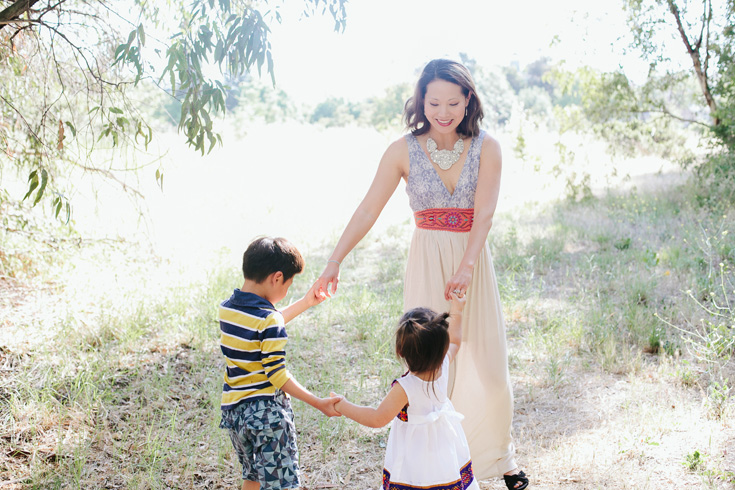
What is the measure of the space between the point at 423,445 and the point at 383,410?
0.18 metres

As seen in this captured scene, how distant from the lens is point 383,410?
2.10m

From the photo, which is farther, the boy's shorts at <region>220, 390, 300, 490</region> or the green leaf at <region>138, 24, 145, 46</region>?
the green leaf at <region>138, 24, 145, 46</region>

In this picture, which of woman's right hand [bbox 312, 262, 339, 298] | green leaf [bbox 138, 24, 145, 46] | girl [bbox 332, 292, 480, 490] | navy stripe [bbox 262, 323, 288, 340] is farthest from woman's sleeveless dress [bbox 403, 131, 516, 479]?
green leaf [bbox 138, 24, 145, 46]

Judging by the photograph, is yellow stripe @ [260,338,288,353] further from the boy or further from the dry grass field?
the dry grass field

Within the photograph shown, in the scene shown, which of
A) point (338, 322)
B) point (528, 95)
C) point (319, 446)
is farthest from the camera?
point (528, 95)

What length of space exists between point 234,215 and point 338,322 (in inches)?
168

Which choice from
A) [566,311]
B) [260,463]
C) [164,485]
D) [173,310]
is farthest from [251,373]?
[566,311]

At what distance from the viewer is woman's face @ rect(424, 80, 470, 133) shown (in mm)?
2643

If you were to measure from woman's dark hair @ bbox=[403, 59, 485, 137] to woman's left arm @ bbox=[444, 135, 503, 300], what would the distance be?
10 cm

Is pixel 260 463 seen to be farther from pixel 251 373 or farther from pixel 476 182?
pixel 476 182

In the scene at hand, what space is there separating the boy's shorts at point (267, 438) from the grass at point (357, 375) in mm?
888

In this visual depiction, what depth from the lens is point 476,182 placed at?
276 centimetres

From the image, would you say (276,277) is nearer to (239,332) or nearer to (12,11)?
(239,332)

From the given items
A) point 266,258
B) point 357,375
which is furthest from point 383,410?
point 357,375
